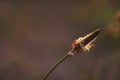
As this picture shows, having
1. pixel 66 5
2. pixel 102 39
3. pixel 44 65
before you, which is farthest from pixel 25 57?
pixel 66 5

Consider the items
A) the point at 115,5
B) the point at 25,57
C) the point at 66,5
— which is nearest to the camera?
the point at 25,57

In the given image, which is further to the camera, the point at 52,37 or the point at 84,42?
the point at 52,37

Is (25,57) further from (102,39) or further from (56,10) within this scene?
(56,10)

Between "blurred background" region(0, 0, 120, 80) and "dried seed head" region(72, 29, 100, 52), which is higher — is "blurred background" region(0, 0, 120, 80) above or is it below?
above

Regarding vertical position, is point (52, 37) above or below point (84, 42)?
above

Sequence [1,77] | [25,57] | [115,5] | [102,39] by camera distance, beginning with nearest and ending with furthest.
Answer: [1,77] < [102,39] < [25,57] < [115,5]

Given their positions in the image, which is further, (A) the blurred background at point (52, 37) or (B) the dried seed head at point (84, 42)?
(A) the blurred background at point (52, 37)

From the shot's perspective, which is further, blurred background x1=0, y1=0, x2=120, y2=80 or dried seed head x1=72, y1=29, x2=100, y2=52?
blurred background x1=0, y1=0, x2=120, y2=80

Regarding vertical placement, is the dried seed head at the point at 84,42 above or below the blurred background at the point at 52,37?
below
